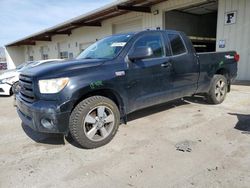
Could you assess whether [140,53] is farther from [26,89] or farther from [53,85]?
[26,89]

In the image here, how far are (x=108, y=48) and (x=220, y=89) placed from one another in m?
3.26

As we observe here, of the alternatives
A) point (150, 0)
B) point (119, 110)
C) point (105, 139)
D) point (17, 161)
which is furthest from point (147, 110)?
point (150, 0)

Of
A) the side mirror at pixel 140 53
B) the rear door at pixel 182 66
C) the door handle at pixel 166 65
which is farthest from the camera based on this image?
the rear door at pixel 182 66

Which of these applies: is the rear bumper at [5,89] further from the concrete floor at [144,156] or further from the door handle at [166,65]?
the door handle at [166,65]

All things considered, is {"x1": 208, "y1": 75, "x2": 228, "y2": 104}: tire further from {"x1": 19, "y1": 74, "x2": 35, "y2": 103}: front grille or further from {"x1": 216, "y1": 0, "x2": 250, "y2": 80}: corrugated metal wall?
{"x1": 19, "y1": 74, "x2": 35, "y2": 103}: front grille

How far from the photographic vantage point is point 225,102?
19.7 ft

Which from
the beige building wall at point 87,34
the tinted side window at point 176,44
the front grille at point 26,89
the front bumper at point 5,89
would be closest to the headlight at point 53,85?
the front grille at point 26,89

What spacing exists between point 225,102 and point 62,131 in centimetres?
456

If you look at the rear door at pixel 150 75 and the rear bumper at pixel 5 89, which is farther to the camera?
the rear bumper at pixel 5 89

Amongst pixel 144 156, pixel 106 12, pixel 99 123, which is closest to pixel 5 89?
pixel 99 123

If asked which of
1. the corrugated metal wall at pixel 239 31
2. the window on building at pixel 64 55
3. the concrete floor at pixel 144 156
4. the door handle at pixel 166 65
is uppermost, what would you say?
the corrugated metal wall at pixel 239 31

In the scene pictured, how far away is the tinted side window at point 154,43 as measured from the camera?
13.9 feet

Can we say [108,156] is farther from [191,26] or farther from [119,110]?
[191,26]

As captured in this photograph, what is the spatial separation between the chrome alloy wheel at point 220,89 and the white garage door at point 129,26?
8.79 meters
